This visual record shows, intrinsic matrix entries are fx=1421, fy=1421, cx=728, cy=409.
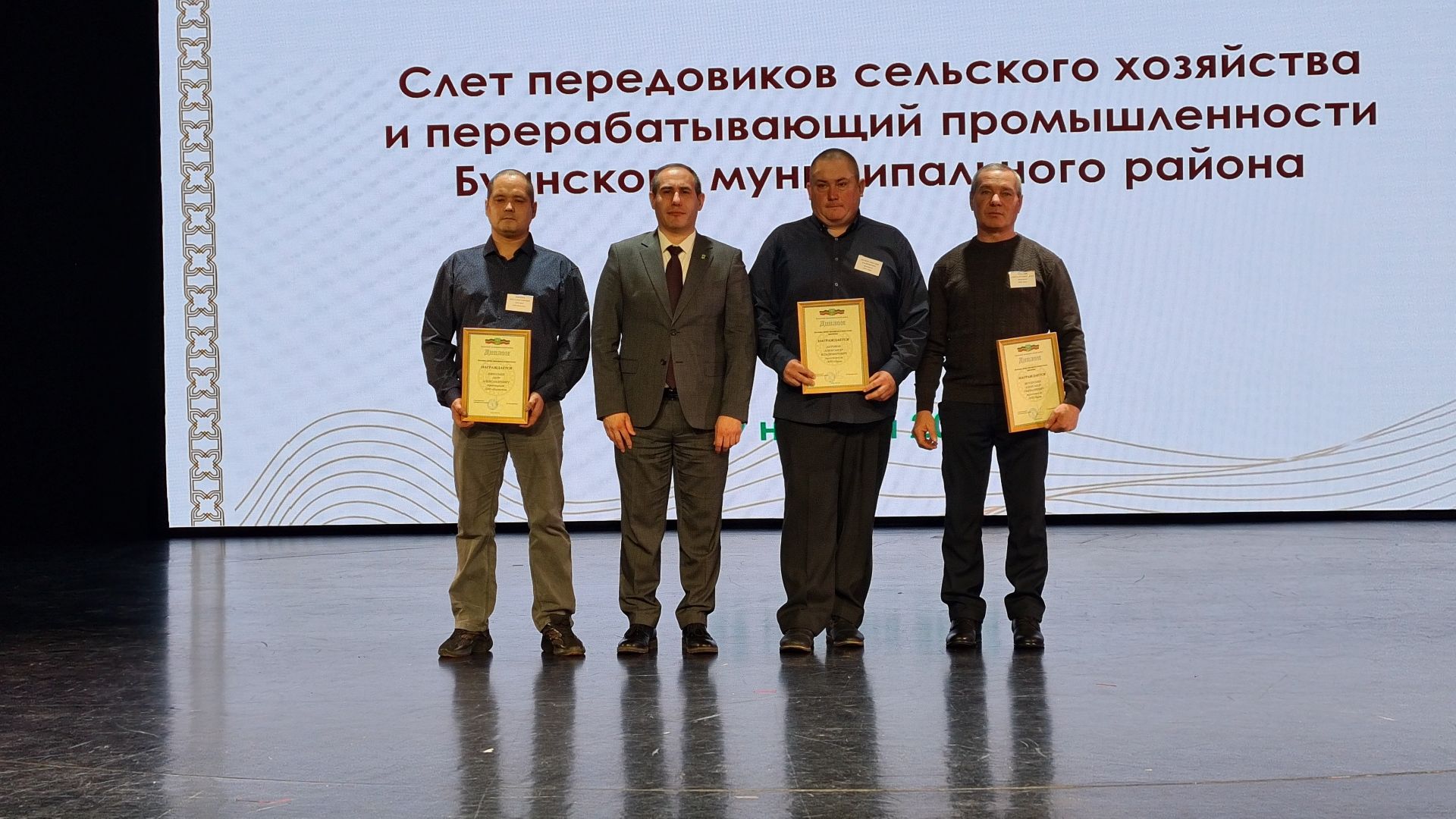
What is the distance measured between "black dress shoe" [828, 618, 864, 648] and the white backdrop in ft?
8.88

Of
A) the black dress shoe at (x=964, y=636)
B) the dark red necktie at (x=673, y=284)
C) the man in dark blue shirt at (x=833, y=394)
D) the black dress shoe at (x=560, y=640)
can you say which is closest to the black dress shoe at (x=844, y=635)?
the man in dark blue shirt at (x=833, y=394)

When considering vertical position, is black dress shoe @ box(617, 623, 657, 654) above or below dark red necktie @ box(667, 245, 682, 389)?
below

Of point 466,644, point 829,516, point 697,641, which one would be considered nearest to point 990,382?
point 829,516

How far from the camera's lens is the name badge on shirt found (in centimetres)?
369

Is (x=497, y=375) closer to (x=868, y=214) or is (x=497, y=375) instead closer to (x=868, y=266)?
(x=868, y=266)

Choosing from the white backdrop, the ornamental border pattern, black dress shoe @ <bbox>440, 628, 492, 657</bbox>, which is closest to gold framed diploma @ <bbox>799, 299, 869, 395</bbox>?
black dress shoe @ <bbox>440, 628, 492, 657</bbox>

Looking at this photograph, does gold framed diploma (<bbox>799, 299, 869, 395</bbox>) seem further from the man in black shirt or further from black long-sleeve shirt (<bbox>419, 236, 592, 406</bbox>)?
black long-sleeve shirt (<bbox>419, 236, 592, 406</bbox>)

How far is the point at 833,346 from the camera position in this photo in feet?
12.0

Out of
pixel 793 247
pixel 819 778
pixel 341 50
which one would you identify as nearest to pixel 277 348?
pixel 341 50

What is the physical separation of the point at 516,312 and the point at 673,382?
44 centimetres

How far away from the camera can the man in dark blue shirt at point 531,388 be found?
3689 millimetres

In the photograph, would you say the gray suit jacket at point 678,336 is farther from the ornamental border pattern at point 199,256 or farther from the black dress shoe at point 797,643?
the ornamental border pattern at point 199,256

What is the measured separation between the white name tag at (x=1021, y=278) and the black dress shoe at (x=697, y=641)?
1.21 m

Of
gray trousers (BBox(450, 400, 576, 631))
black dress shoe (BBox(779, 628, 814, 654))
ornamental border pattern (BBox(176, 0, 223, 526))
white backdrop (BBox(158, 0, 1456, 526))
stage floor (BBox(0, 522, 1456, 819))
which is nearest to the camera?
stage floor (BBox(0, 522, 1456, 819))
